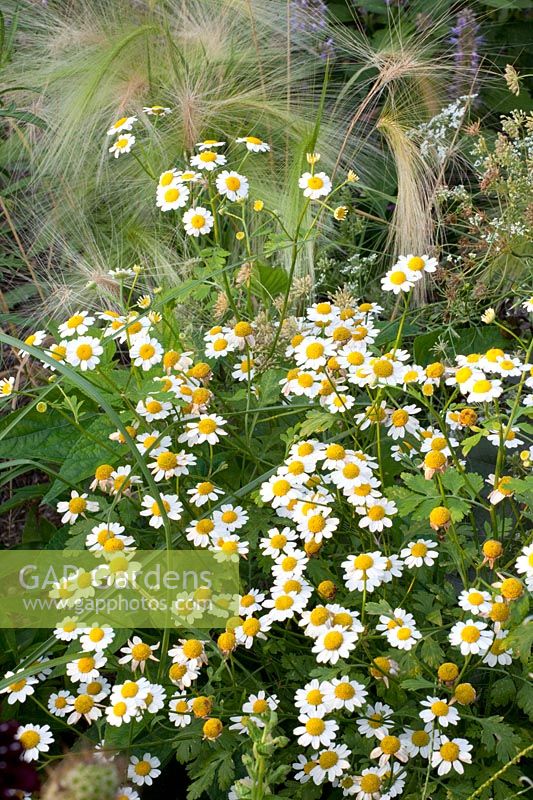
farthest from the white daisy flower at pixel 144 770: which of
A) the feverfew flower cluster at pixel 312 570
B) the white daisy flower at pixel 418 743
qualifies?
the white daisy flower at pixel 418 743

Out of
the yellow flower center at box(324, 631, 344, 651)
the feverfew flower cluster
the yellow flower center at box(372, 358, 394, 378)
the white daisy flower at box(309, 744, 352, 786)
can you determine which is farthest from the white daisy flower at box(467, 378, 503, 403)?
the white daisy flower at box(309, 744, 352, 786)

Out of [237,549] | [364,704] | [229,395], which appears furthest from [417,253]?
[364,704]

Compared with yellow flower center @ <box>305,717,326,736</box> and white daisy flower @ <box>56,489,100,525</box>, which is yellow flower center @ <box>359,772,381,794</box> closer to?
yellow flower center @ <box>305,717,326,736</box>

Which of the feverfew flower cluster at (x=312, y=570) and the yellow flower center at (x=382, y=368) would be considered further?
the yellow flower center at (x=382, y=368)

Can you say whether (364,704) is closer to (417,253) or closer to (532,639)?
(532,639)

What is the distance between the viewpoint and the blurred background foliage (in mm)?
1994

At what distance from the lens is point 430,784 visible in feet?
3.92

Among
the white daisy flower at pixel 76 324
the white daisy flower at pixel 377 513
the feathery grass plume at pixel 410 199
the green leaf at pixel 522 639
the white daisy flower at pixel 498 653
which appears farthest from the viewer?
the feathery grass plume at pixel 410 199

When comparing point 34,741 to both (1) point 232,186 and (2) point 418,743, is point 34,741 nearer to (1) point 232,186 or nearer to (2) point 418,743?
(2) point 418,743

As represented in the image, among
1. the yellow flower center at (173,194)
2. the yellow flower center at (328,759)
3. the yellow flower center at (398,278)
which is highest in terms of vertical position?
the yellow flower center at (173,194)

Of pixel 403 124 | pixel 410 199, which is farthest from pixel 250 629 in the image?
pixel 403 124

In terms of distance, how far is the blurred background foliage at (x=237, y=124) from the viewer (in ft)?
6.54

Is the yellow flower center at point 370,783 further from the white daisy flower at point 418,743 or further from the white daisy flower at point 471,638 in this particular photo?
the white daisy flower at point 471,638

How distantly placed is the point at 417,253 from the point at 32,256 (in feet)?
3.51
